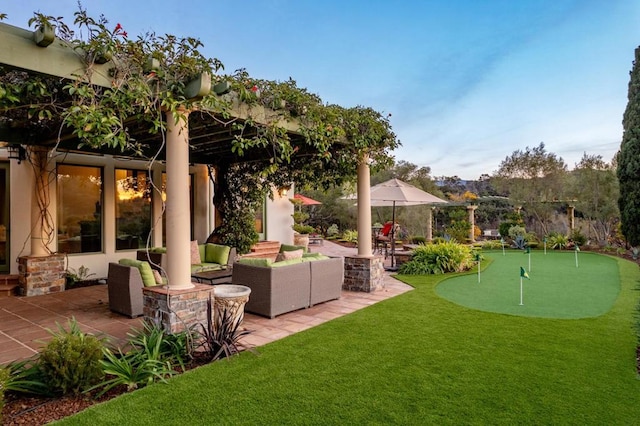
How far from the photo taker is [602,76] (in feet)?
31.9

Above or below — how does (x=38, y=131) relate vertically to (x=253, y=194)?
above

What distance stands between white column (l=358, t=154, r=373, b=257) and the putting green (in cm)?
168

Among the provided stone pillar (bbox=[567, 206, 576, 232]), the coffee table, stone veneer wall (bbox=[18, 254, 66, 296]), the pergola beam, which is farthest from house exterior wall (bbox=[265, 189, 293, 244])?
stone pillar (bbox=[567, 206, 576, 232])

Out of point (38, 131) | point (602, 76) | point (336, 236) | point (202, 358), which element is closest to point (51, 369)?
point (202, 358)

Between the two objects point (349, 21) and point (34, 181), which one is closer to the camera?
point (34, 181)

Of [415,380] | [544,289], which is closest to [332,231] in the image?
[544,289]

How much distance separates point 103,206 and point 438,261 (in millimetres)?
8261

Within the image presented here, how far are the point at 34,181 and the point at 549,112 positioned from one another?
1375 cm

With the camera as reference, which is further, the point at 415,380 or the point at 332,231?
the point at 332,231

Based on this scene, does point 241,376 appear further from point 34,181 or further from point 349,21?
point 349,21

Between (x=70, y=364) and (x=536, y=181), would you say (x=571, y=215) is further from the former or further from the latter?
(x=70, y=364)

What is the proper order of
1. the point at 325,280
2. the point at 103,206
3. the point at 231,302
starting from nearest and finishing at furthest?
1. the point at 231,302
2. the point at 325,280
3. the point at 103,206

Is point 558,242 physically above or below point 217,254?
below

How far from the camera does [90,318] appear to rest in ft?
17.5
